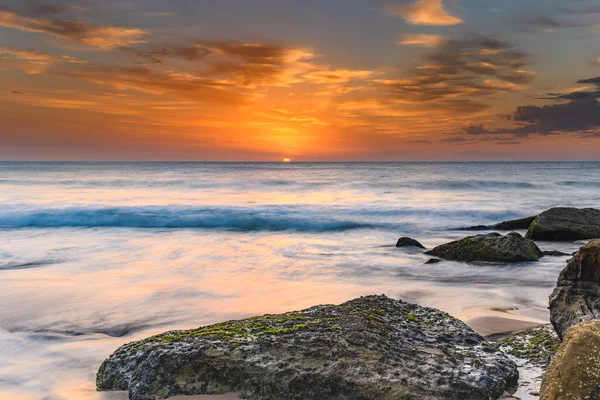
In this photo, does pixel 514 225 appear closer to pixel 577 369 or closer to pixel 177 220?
pixel 177 220

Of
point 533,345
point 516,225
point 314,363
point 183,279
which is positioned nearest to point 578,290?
point 533,345

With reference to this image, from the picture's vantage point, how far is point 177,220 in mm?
19891

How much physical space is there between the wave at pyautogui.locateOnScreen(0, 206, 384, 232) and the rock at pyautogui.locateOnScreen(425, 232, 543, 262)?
790cm

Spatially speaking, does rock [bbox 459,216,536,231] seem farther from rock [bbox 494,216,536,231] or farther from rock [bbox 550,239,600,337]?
rock [bbox 550,239,600,337]

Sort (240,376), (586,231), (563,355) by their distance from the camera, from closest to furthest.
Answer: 1. (563,355)
2. (240,376)
3. (586,231)

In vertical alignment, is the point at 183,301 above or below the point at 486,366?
below

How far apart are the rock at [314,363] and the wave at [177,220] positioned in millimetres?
14144

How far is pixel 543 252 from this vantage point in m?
10.6

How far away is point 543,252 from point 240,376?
29.3ft

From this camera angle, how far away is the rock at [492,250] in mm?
9883

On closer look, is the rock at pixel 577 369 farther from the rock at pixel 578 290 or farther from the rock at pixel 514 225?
the rock at pixel 514 225

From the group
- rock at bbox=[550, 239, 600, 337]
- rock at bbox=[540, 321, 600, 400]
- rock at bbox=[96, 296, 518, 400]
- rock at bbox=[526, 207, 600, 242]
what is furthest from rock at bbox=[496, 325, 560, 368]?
rock at bbox=[526, 207, 600, 242]

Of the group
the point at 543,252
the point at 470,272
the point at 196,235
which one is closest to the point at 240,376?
the point at 470,272

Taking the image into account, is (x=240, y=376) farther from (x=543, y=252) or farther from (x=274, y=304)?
(x=543, y=252)
